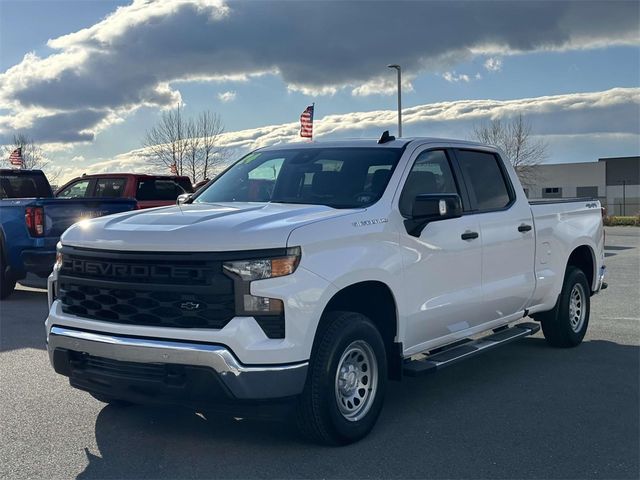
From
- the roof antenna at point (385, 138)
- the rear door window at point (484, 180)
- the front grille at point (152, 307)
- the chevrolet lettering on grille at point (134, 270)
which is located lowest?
the front grille at point (152, 307)

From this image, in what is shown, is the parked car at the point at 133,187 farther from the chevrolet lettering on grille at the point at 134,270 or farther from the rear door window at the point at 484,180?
the chevrolet lettering on grille at the point at 134,270

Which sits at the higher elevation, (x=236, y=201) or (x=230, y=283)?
(x=236, y=201)

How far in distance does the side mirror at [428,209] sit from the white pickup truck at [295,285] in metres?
0.01

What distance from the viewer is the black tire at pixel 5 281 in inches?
425

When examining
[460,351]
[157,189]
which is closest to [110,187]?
[157,189]

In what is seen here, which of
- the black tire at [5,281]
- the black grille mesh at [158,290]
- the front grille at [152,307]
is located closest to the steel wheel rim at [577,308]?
the black grille mesh at [158,290]

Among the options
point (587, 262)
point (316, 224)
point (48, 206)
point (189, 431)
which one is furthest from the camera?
point (48, 206)

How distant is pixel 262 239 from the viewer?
13.9 ft

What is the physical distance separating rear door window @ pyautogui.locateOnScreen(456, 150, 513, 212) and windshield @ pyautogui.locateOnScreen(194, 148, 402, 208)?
0.93 metres

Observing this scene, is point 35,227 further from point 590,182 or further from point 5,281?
point 590,182

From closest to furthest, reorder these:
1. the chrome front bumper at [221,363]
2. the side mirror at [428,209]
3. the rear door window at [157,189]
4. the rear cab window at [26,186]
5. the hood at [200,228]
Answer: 1. the chrome front bumper at [221,363]
2. the hood at [200,228]
3. the side mirror at [428,209]
4. the rear cab window at [26,186]
5. the rear door window at [157,189]

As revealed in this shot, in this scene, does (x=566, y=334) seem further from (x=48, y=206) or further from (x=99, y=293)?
(x=48, y=206)

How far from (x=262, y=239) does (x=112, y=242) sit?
3.18 feet

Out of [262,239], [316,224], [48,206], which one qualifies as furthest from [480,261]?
[48,206]
